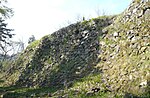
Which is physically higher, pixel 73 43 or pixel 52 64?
pixel 73 43

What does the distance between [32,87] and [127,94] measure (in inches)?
555

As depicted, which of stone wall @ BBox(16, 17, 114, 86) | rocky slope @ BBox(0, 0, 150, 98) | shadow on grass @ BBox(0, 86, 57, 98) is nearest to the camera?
rocky slope @ BBox(0, 0, 150, 98)

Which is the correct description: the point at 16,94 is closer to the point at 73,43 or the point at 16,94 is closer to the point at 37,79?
A: the point at 37,79

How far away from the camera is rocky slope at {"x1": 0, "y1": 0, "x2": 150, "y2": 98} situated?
2181 centimetres

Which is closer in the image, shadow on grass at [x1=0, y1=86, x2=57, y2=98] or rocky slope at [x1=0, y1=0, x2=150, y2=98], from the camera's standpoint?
rocky slope at [x1=0, y1=0, x2=150, y2=98]

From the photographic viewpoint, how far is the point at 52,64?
32.9 meters

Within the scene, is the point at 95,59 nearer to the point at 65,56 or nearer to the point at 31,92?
the point at 65,56

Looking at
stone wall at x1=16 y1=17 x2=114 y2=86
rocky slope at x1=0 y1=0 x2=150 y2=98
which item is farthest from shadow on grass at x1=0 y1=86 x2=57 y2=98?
stone wall at x1=16 y1=17 x2=114 y2=86

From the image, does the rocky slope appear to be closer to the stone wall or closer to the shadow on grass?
the stone wall

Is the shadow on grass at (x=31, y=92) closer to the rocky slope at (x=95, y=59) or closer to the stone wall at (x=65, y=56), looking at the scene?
the rocky slope at (x=95, y=59)

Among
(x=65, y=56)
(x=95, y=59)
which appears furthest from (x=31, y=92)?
(x=95, y=59)

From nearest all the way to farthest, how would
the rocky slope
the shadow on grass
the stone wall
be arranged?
the rocky slope
the shadow on grass
the stone wall

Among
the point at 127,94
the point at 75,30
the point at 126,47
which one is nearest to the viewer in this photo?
A: the point at 127,94

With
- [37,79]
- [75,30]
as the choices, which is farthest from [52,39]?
[37,79]
